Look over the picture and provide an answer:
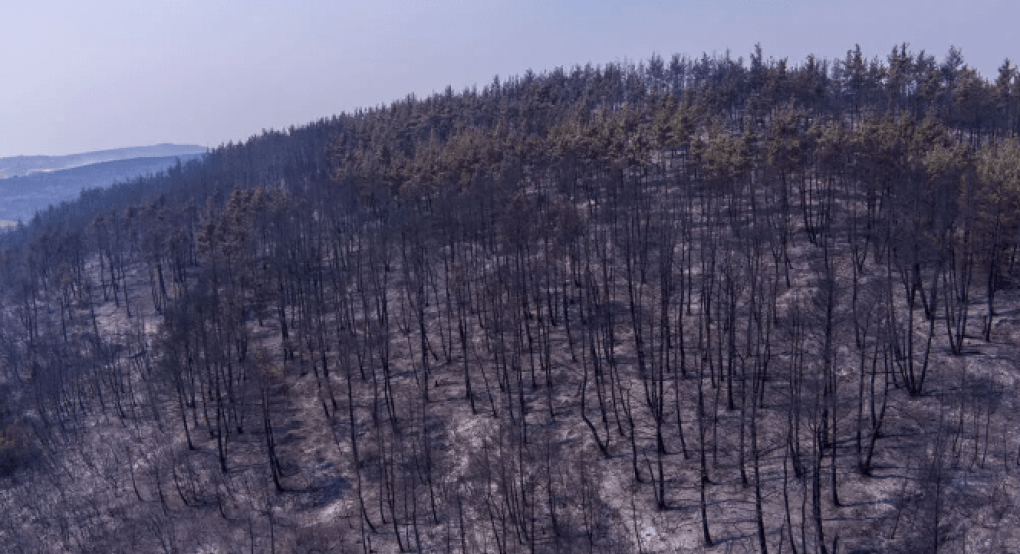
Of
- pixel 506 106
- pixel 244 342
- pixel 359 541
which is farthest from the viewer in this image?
pixel 506 106

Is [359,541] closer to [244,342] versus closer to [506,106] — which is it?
[244,342]

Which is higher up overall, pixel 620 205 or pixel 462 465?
pixel 620 205

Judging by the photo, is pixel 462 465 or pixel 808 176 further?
pixel 808 176

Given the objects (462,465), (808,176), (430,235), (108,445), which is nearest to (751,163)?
(808,176)

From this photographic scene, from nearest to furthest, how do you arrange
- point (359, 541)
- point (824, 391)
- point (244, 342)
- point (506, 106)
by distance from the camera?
point (824, 391)
point (359, 541)
point (244, 342)
point (506, 106)

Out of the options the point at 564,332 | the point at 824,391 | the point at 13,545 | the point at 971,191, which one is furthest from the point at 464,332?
the point at 971,191

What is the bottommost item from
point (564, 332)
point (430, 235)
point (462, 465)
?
point (462, 465)

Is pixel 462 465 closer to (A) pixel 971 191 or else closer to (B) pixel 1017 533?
(B) pixel 1017 533
